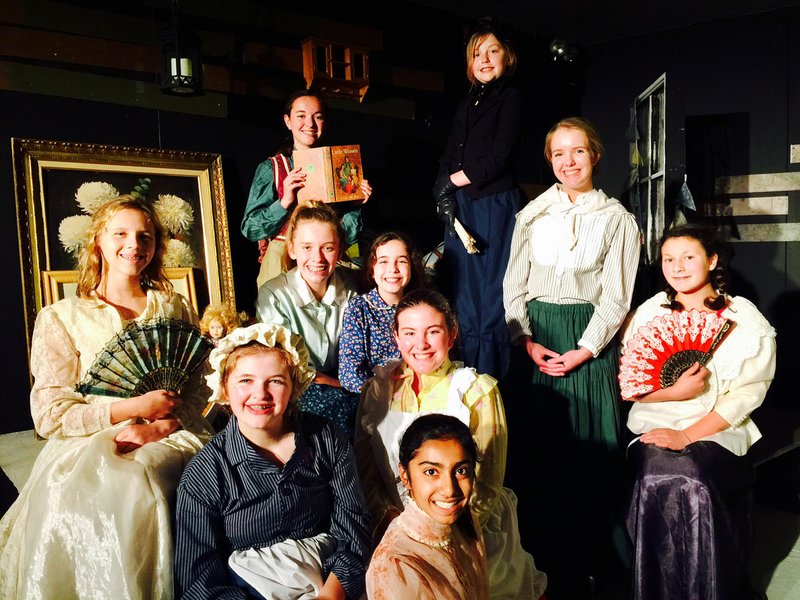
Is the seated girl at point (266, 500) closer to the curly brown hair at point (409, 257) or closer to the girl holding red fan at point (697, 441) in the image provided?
the curly brown hair at point (409, 257)

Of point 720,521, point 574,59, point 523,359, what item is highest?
point 574,59

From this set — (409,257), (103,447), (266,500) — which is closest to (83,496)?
(103,447)

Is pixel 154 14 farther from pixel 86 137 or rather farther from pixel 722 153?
pixel 722 153

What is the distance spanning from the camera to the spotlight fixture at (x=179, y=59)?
3.79m

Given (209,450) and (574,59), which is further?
(574,59)

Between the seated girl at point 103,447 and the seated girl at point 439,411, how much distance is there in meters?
0.64

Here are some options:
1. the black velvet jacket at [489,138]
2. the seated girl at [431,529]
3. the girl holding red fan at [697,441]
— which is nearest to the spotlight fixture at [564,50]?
the black velvet jacket at [489,138]

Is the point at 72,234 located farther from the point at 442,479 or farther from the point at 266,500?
the point at 442,479

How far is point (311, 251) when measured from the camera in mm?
3154

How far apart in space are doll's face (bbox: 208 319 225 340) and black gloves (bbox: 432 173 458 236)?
1281mm

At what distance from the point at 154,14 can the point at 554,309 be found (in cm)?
274

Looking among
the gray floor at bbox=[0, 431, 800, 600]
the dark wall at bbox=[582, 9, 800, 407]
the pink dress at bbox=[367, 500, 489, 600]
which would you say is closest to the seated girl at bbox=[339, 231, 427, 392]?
the pink dress at bbox=[367, 500, 489, 600]

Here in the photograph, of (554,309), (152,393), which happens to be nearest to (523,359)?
(554,309)

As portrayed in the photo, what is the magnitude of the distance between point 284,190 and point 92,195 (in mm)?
1006
